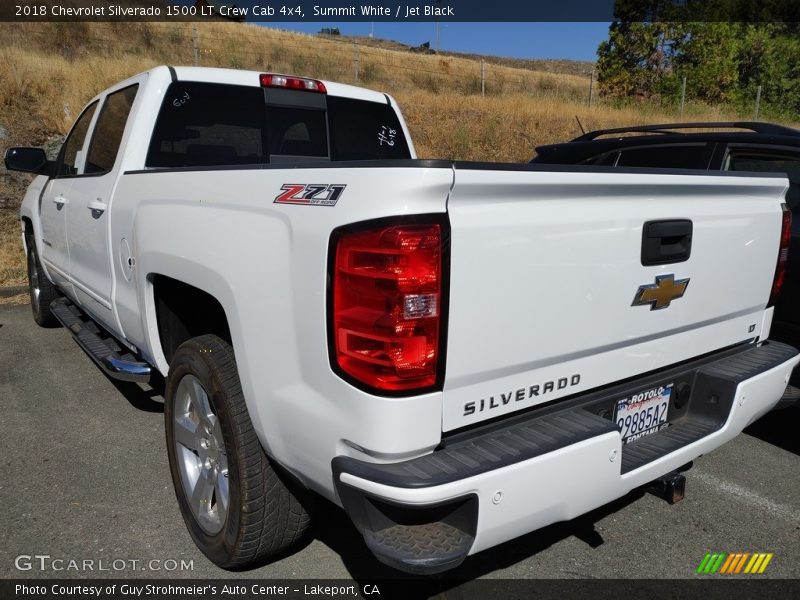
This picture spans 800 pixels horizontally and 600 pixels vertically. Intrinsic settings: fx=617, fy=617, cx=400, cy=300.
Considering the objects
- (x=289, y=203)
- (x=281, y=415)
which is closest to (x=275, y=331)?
(x=281, y=415)

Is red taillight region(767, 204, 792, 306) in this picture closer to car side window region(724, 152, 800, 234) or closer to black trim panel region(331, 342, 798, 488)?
black trim panel region(331, 342, 798, 488)

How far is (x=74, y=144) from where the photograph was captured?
4.52 metres

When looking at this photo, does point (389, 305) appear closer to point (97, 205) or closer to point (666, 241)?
point (666, 241)

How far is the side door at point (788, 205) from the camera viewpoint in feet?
11.2

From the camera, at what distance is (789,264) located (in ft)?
11.3

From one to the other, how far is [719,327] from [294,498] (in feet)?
6.09

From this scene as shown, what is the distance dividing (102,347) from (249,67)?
70.2ft

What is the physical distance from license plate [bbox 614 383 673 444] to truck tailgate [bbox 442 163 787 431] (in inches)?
4.0

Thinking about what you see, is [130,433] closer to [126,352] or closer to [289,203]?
[126,352]

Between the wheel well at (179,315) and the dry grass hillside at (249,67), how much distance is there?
19.8 ft

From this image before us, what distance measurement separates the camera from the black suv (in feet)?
11.3

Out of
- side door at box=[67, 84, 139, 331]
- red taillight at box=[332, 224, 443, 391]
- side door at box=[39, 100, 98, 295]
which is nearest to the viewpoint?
red taillight at box=[332, 224, 443, 391]

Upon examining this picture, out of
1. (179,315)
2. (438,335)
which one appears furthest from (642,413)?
(179,315)

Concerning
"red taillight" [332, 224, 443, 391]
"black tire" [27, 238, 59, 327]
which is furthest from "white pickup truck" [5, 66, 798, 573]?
"black tire" [27, 238, 59, 327]
